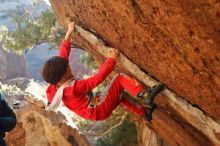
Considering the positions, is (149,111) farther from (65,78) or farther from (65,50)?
(65,50)

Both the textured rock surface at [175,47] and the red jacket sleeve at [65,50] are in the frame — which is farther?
the red jacket sleeve at [65,50]

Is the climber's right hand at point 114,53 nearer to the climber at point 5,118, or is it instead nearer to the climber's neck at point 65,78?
the climber's neck at point 65,78

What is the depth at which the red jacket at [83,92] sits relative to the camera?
16.0ft

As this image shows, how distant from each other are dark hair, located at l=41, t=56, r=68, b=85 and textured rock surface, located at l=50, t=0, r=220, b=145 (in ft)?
3.39

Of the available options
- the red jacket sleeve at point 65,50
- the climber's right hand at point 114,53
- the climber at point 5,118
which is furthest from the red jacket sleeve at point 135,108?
the climber at point 5,118

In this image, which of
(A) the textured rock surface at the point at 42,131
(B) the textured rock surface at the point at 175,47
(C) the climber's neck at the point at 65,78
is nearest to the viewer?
(B) the textured rock surface at the point at 175,47

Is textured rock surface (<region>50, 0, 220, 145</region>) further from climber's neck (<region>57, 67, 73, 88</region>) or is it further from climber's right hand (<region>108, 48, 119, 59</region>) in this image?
climber's neck (<region>57, 67, 73, 88</region>)

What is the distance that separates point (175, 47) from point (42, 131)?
289 inches

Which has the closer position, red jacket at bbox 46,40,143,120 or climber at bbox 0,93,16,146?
climber at bbox 0,93,16,146

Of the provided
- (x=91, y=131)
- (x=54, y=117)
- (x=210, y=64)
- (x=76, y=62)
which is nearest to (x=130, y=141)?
(x=91, y=131)

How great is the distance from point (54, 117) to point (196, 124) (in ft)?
20.3

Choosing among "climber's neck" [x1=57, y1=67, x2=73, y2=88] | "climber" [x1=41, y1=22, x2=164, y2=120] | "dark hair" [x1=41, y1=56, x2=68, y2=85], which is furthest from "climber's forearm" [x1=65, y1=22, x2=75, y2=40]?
"dark hair" [x1=41, y1=56, x2=68, y2=85]

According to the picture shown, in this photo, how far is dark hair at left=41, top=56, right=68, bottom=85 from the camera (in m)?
4.69

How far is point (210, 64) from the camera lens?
11.9 feet
